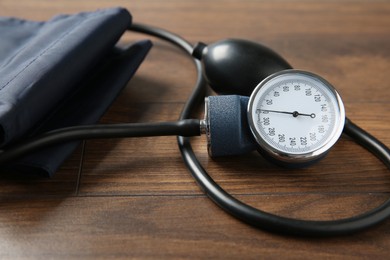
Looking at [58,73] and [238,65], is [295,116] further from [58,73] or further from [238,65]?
[58,73]

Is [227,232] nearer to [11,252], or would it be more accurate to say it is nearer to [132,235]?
[132,235]

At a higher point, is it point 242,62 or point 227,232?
point 242,62

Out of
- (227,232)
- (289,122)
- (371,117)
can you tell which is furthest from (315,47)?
(227,232)

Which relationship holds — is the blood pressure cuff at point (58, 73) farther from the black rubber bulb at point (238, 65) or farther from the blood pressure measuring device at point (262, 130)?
the black rubber bulb at point (238, 65)

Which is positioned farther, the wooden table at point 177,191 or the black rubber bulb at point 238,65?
the black rubber bulb at point 238,65

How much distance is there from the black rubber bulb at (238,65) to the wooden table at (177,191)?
0.09 metres

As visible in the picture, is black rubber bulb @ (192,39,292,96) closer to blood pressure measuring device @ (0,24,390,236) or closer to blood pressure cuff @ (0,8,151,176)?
blood pressure measuring device @ (0,24,390,236)

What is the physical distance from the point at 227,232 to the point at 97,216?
161 millimetres

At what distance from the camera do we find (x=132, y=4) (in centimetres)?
114

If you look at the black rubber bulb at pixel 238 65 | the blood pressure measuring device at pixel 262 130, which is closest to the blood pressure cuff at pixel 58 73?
the blood pressure measuring device at pixel 262 130

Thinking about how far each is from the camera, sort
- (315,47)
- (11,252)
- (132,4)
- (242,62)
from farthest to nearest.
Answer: (132,4), (315,47), (242,62), (11,252)

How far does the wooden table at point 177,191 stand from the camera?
63cm

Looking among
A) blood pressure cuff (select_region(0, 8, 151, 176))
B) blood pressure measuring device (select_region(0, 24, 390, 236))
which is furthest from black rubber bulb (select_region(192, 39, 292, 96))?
blood pressure cuff (select_region(0, 8, 151, 176))

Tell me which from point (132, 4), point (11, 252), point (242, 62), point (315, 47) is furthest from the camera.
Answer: point (132, 4)
